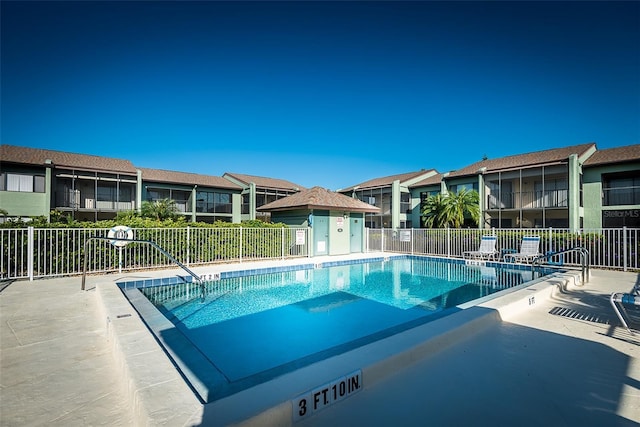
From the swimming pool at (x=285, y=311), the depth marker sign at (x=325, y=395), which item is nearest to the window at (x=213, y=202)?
the swimming pool at (x=285, y=311)

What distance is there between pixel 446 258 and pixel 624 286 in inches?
276

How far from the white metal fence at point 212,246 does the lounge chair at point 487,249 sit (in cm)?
58

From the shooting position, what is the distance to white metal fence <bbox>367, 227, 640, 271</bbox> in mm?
10656

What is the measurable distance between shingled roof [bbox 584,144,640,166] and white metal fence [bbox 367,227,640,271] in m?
8.81

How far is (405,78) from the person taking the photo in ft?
51.2

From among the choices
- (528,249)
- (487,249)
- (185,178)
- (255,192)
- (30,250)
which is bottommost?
(487,249)

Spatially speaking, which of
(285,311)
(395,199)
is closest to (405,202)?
(395,199)

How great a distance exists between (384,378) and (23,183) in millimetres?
25807

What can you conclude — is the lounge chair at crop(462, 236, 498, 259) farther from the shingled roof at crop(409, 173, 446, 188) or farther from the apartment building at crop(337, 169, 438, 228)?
the shingled roof at crop(409, 173, 446, 188)

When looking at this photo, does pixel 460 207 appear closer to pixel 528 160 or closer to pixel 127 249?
pixel 528 160

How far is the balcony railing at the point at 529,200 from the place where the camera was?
19.2 meters

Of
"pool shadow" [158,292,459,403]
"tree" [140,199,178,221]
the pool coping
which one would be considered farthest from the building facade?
the pool coping


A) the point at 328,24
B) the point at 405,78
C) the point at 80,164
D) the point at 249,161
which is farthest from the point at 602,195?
the point at 80,164

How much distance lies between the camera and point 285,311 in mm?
6691
